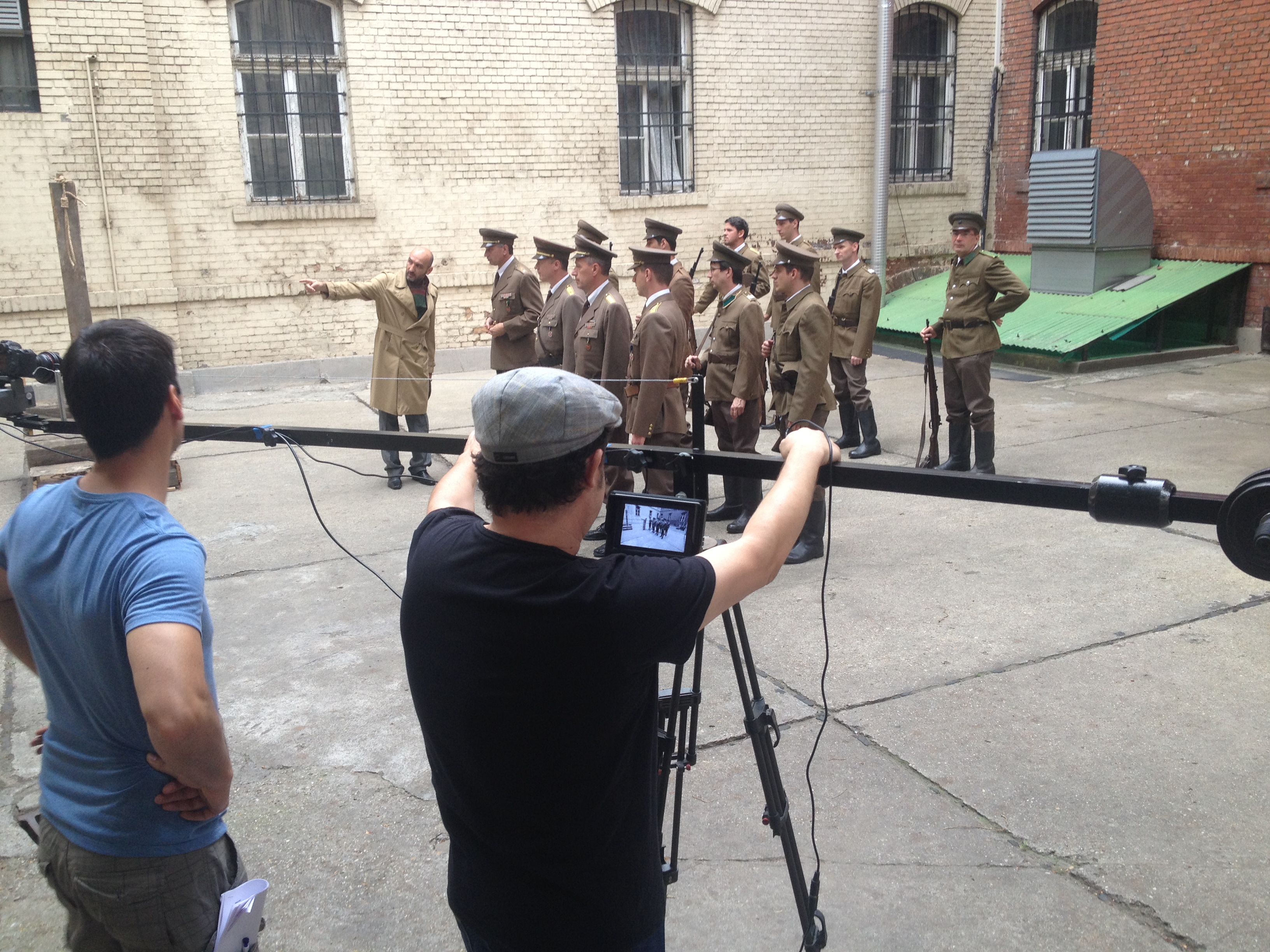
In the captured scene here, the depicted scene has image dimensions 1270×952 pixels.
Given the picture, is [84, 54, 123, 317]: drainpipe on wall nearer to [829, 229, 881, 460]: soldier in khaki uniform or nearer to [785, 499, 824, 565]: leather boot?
[829, 229, 881, 460]: soldier in khaki uniform

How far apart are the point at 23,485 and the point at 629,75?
8.68m

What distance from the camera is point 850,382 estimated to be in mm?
8867

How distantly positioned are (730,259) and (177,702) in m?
5.71

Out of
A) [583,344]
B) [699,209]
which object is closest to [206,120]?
[699,209]

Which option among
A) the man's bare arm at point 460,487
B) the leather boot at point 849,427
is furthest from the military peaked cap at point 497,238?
the man's bare arm at point 460,487

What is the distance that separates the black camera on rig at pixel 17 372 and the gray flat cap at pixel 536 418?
1.73 metres

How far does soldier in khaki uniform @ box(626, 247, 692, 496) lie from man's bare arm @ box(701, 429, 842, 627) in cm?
456

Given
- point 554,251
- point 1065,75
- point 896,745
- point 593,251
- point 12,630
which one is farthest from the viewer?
point 1065,75

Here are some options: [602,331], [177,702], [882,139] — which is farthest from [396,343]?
[882,139]

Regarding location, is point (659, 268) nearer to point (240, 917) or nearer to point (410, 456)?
point (410, 456)

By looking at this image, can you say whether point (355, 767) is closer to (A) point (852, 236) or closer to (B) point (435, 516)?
(B) point (435, 516)

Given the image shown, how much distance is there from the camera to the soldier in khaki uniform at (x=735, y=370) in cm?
680

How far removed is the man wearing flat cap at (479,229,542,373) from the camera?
8398 mm

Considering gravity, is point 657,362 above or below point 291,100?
below
